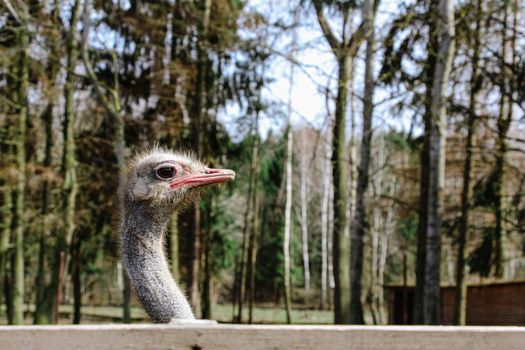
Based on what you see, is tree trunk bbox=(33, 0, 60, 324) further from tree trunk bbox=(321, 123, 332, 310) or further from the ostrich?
tree trunk bbox=(321, 123, 332, 310)

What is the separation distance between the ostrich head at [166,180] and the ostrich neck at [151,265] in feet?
0.19

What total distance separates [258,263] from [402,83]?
30.4m

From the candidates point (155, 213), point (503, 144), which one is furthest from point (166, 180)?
point (503, 144)

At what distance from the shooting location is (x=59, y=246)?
18.1 m

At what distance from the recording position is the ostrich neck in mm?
3055

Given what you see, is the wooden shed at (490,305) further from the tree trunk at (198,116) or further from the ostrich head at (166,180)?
the ostrich head at (166,180)

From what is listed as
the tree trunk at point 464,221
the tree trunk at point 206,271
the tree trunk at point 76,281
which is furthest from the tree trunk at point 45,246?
the tree trunk at point 464,221

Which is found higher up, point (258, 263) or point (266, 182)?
point (266, 182)

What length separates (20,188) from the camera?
17.8 m

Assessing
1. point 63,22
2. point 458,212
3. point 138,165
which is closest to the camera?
point 138,165

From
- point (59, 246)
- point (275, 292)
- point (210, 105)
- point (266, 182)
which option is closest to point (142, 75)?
point (210, 105)

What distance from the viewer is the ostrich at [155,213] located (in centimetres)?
308

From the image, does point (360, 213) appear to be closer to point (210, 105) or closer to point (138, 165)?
point (210, 105)

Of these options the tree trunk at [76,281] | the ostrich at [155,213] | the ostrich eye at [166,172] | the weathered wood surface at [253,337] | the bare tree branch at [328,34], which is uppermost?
the bare tree branch at [328,34]
